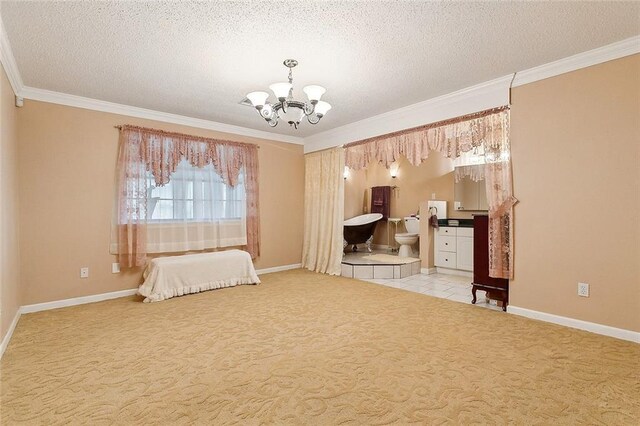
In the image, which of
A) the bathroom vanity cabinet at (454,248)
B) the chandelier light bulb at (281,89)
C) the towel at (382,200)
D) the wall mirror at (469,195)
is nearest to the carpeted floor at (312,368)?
the bathroom vanity cabinet at (454,248)

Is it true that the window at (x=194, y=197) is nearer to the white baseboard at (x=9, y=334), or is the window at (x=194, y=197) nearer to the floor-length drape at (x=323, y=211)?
the floor-length drape at (x=323, y=211)

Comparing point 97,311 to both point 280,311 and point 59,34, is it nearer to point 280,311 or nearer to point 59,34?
point 280,311

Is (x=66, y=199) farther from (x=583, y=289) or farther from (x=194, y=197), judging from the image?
(x=583, y=289)

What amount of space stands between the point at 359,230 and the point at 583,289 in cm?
436

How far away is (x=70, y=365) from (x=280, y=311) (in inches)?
72.2

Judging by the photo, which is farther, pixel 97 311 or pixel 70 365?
pixel 97 311

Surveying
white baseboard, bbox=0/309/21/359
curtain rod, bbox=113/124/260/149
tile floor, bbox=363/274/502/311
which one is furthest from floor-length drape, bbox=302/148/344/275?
white baseboard, bbox=0/309/21/359

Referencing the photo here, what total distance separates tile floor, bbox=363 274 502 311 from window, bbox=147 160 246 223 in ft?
8.53

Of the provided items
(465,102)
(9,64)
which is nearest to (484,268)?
(465,102)

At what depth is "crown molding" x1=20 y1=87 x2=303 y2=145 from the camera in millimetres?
3662

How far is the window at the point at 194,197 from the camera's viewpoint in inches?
176

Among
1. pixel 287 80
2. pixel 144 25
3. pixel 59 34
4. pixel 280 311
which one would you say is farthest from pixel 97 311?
pixel 287 80

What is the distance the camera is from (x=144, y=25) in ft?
7.82

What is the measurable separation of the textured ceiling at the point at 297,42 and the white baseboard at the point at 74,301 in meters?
2.50
